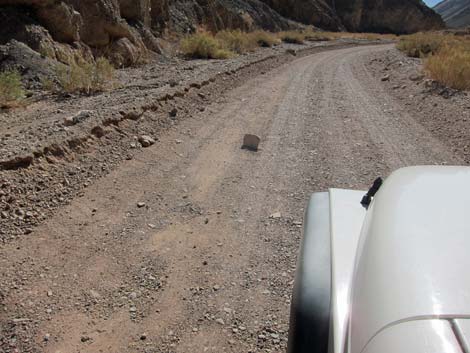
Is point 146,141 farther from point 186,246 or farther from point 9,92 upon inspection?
point 9,92

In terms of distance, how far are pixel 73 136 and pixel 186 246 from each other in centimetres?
256

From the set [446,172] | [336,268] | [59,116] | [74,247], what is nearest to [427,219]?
[336,268]

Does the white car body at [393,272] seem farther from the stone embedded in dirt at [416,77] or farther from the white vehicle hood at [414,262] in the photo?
the stone embedded in dirt at [416,77]

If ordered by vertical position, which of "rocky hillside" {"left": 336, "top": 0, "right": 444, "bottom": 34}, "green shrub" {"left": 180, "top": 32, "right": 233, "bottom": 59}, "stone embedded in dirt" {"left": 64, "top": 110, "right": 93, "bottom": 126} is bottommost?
"stone embedded in dirt" {"left": 64, "top": 110, "right": 93, "bottom": 126}

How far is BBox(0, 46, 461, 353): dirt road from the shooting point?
2.76 metres

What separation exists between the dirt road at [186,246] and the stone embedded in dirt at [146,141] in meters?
0.15

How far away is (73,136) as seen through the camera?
5.32 meters

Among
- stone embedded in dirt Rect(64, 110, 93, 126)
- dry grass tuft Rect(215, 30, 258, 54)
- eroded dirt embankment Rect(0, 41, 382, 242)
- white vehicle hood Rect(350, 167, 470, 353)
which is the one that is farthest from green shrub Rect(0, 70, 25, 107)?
dry grass tuft Rect(215, 30, 258, 54)

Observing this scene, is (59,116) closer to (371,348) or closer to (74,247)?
(74,247)

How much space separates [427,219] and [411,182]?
41 cm

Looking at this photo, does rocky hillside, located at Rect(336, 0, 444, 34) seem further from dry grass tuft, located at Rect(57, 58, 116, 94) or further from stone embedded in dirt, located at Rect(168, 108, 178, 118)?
stone embedded in dirt, located at Rect(168, 108, 178, 118)

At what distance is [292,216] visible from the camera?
4344 millimetres

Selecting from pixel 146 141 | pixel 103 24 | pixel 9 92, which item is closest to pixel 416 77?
pixel 146 141

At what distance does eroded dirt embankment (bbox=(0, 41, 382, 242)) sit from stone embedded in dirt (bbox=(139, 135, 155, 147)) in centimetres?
8
